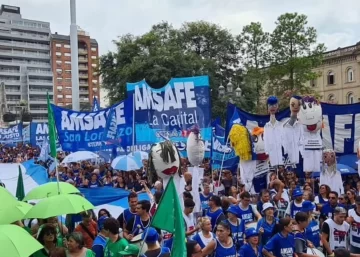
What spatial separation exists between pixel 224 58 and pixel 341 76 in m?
20.2

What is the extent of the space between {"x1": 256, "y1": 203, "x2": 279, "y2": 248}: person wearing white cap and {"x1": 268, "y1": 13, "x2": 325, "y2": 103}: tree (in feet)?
93.4

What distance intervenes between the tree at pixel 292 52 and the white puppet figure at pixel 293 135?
2469 cm

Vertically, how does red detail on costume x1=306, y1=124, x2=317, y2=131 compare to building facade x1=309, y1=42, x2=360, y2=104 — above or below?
below

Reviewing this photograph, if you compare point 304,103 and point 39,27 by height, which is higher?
point 39,27

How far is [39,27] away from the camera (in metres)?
92.1

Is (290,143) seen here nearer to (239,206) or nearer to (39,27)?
(239,206)

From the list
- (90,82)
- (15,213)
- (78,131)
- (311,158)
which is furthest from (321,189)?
(90,82)

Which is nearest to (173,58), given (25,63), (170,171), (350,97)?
(170,171)

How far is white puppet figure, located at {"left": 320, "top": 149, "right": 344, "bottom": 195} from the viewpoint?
29.1 feet

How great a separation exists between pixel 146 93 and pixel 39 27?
86.2 meters

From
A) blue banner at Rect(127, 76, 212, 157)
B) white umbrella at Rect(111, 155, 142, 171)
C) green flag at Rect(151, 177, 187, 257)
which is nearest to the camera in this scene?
green flag at Rect(151, 177, 187, 257)

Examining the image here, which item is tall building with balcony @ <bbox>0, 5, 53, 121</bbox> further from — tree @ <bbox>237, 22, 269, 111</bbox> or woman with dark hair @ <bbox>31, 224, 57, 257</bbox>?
woman with dark hair @ <bbox>31, 224, 57, 257</bbox>

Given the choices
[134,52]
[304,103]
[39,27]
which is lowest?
[304,103]

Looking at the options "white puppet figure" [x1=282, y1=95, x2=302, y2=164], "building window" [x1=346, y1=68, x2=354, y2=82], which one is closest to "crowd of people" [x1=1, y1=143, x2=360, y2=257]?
"white puppet figure" [x1=282, y1=95, x2=302, y2=164]
